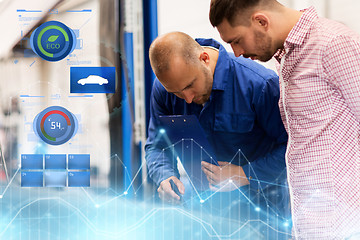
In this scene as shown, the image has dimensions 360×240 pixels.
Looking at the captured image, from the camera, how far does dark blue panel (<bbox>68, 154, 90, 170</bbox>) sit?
103cm

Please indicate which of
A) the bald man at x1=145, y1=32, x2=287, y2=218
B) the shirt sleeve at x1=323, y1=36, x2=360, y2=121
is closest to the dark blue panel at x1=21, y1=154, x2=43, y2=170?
the bald man at x1=145, y1=32, x2=287, y2=218

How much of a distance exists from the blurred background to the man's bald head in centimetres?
7

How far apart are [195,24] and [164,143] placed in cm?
34

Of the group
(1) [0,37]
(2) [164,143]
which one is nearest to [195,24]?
(2) [164,143]

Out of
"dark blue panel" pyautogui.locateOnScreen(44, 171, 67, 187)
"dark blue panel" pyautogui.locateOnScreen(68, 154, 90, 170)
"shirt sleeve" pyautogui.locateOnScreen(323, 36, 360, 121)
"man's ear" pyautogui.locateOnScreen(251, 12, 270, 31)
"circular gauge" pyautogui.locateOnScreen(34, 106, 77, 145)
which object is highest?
"man's ear" pyautogui.locateOnScreen(251, 12, 270, 31)

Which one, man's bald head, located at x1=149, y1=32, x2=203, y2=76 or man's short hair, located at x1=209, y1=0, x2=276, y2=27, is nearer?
man's short hair, located at x1=209, y1=0, x2=276, y2=27

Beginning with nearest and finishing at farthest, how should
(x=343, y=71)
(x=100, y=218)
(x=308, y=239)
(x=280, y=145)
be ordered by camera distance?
(x=343, y=71), (x=308, y=239), (x=280, y=145), (x=100, y=218)

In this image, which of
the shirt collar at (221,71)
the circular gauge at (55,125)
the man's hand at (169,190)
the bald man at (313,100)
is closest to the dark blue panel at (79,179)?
the circular gauge at (55,125)

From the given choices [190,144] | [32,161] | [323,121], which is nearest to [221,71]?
[190,144]

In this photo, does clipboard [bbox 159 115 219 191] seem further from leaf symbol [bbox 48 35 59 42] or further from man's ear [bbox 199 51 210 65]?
leaf symbol [bbox 48 35 59 42]

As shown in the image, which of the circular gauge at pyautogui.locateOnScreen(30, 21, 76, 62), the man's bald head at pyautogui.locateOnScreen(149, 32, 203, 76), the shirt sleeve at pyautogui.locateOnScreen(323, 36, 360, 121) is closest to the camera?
the shirt sleeve at pyautogui.locateOnScreen(323, 36, 360, 121)

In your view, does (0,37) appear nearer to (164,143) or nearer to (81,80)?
(81,80)

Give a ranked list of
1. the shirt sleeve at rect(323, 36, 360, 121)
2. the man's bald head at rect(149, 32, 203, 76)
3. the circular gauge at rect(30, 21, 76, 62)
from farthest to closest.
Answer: the circular gauge at rect(30, 21, 76, 62)
the man's bald head at rect(149, 32, 203, 76)
the shirt sleeve at rect(323, 36, 360, 121)

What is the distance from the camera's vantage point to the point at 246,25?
79 centimetres
